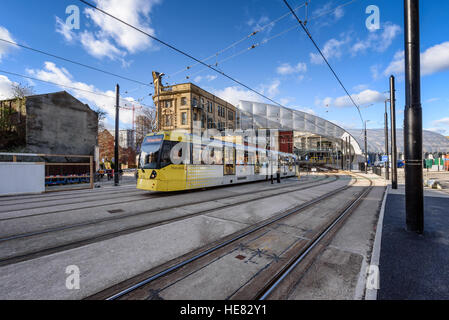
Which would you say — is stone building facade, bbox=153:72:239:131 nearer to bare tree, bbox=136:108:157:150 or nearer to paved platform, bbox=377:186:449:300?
bare tree, bbox=136:108:157:150

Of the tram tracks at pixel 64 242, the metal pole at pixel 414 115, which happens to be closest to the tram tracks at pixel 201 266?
the tram tracks at pixel 64 242

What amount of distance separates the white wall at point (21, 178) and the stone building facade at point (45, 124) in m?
8.40

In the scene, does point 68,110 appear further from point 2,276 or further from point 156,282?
point 156,282

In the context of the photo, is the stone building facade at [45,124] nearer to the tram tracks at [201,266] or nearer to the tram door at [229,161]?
the tram door at [229,161]

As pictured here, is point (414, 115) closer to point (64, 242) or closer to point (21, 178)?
point (64, 242)

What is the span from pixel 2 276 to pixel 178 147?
Result: 761cm

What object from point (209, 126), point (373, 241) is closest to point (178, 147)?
point (373, 241)

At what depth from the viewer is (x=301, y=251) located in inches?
146

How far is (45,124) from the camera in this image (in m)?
18.9

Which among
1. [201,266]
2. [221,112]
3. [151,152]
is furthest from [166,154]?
[221,112]

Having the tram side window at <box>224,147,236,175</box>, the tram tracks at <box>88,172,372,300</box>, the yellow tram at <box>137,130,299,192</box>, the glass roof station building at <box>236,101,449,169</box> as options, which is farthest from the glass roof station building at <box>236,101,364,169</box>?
the tram tracks at <box>88,172,372,300</box>

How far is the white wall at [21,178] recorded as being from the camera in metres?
10.2

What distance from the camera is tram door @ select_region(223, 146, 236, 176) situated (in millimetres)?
13234

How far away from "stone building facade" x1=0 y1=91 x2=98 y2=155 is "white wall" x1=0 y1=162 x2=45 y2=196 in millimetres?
8400
